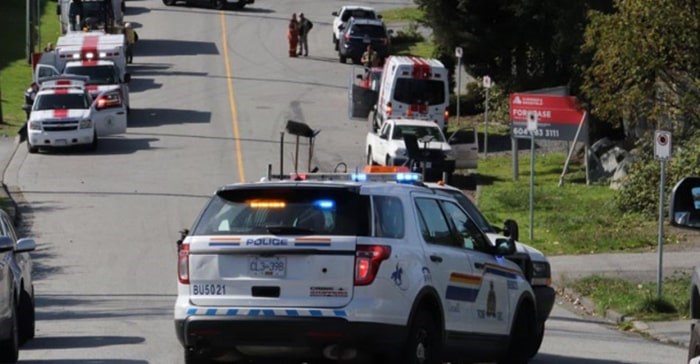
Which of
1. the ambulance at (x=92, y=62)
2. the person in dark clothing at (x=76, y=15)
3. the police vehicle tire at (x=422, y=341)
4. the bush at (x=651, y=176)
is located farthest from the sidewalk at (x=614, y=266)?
the person in dark clothing at (x=76, y=15)

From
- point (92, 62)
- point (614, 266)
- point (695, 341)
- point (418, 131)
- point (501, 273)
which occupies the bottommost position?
point (614, 266)

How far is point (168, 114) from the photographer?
49031mm

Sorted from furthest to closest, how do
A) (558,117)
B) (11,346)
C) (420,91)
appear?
(420,91) < (558,117) < (11,346)

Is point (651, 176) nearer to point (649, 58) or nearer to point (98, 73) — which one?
point (649, 58)

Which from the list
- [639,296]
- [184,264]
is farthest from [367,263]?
[639,296]

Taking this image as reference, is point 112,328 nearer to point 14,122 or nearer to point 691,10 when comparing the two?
point 691,10

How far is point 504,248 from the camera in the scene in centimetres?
1380

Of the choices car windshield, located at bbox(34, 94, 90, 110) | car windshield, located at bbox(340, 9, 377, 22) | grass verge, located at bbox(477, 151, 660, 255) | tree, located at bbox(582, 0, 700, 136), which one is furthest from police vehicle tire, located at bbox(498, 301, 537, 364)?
car windshield, located at bbox(340, 9, 377, 22)

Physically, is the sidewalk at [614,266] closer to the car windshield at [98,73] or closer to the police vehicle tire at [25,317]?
the police vehicle tire at [25,317]

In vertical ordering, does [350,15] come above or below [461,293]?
below

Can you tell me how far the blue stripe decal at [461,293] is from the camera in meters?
12.8

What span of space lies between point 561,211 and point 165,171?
35.8ft

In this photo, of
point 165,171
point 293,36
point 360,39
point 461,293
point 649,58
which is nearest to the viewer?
point 461,293

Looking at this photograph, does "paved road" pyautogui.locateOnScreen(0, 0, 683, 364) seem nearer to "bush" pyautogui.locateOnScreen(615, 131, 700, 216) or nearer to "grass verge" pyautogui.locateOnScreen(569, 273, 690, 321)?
"grass verge" pyautogui.locateOnScreen(569, 273, 690, 321)
